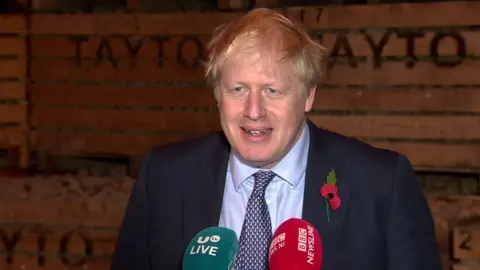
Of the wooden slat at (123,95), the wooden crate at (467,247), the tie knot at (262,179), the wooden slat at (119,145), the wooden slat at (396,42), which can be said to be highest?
the wooden slat at (396,42)

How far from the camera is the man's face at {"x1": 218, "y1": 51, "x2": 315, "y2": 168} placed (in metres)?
1.46

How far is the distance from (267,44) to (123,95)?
5.44 ft

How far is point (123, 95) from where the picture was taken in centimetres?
307

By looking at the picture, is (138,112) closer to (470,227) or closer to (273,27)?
(470,227)

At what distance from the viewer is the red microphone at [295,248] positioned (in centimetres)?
122

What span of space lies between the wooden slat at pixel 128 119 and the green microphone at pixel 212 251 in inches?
64.5

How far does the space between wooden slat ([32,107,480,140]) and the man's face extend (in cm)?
129

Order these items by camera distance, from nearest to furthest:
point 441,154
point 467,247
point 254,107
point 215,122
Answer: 1. point 254,107
2. point 467,247
3. point 441,154
4. point 215,122

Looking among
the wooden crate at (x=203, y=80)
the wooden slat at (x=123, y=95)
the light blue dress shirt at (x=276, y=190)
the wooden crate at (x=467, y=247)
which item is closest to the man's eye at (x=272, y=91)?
the light blue dress shirt at (x=276, y=190)

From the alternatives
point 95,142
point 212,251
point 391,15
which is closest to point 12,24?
point 95,142

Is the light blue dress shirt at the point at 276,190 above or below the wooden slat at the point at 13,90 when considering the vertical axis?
below

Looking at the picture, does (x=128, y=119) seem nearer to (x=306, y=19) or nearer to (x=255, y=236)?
(x=306, y=19)

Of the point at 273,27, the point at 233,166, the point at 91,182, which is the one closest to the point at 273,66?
the point at 273,27

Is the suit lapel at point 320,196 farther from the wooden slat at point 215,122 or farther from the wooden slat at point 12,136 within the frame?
the wooden slat at point 12,136
